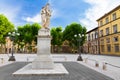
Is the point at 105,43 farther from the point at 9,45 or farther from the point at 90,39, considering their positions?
the point at 9,45

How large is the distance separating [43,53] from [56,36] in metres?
56.2

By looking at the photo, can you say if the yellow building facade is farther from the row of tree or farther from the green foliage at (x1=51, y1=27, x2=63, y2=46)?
the green foliage at (x1=51, y1=27, x2=63, y2=46)

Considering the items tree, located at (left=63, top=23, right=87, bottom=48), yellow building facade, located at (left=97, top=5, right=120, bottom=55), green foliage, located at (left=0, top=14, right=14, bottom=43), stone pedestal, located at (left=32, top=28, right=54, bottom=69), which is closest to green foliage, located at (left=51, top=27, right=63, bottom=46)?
tree, located at (left=63, top=23, right=87, bottom=48)

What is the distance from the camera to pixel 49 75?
37.6 feet

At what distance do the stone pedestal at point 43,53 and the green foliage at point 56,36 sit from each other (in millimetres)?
55025

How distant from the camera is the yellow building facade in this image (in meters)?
46.8

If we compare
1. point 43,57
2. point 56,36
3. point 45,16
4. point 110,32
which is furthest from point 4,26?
point 43,57

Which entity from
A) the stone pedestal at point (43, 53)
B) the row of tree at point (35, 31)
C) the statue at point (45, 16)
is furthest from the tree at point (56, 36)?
the stone pedestal at point (43, 53)

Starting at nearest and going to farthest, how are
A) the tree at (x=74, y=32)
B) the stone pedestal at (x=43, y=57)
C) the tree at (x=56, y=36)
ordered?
the stone pedestal at (x=43, y=57)
the tree at (x=74, y=32)
the tree at (x=56, y=36)

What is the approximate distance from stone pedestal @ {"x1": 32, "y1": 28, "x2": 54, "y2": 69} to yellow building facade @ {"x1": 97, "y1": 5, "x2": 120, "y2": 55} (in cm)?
3510

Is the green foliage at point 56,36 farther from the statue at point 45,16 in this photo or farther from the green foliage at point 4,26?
the statue at point 45,16

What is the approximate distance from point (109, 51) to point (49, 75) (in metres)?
43.4

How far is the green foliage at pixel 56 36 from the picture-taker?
70375 millimetres

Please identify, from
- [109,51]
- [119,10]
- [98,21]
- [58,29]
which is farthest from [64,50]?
[119,10]
